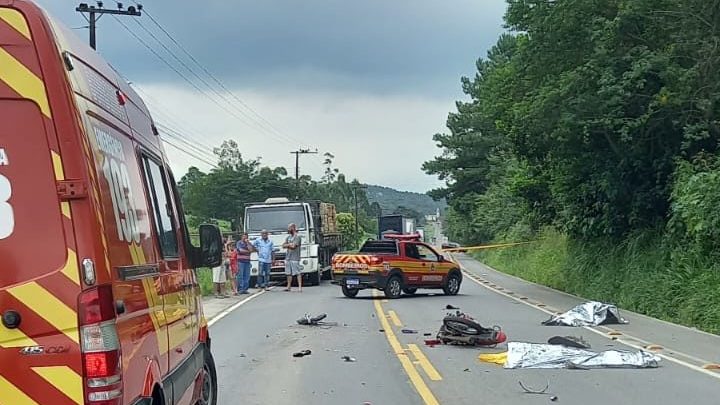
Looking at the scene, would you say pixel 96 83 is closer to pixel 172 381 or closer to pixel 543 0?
pixel 172 381

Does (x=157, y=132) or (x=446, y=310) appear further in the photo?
(x=446, y=310)

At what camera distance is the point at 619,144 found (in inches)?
958

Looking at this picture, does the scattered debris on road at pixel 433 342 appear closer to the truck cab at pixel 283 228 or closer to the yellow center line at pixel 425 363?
the yellow center line at pixel 425 363

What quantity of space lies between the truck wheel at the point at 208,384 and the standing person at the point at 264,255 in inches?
815

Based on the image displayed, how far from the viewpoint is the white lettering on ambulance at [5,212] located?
387cm

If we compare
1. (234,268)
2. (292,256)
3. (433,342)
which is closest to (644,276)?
(433,342)

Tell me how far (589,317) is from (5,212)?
15.3 m

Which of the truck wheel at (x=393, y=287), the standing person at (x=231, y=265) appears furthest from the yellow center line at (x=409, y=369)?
the standing person at (x=231, y=265)

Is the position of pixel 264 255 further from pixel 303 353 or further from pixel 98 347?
pixel 98 347

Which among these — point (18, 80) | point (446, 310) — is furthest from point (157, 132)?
point (446, 310)

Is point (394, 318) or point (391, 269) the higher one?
point (391, 269)

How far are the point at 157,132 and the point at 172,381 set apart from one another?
7.49 feet

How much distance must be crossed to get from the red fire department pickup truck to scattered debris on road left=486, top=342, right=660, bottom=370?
1210 centimetres

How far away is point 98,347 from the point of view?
12.5ft
